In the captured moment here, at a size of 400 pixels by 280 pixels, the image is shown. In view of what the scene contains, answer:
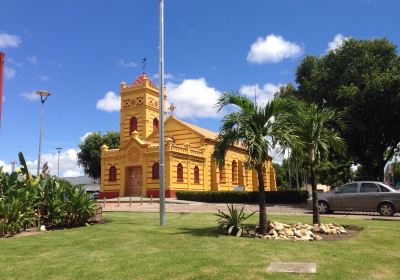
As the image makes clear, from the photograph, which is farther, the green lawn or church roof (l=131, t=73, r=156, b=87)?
church roof (l=131, t=73, r=156, b=87)

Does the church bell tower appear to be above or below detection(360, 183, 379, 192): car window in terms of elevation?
above

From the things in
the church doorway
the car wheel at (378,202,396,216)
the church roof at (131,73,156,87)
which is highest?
the church roof at (131,73,156,87)

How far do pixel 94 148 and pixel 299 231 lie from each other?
180 feet

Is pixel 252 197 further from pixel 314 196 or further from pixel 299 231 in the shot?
pixel 299 231

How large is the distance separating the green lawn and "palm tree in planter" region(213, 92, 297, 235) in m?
2.13

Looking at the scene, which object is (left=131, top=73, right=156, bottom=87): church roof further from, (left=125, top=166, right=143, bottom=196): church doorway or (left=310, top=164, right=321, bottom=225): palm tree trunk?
(left=310, top=164, right=321, bottom=225): palm tree trunk

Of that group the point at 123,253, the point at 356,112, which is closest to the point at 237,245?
the point at 123,253

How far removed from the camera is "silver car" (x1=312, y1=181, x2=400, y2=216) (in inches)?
770

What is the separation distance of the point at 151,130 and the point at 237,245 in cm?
3713

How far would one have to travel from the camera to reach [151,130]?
4631 cm

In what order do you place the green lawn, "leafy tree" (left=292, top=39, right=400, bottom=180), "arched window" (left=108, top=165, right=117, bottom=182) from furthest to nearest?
"arched window" (left=108, top=165, right=117, bottom=182) → "leafy tree" (left=292, top=39, right=400, bottom=180) → the green lawn

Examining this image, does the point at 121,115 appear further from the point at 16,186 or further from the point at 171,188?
the point at 16,186

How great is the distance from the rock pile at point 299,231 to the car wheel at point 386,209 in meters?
8.11

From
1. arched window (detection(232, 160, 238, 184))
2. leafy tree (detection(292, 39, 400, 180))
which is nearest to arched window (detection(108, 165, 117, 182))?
arched window (detection(232, 160, 238, 184))
